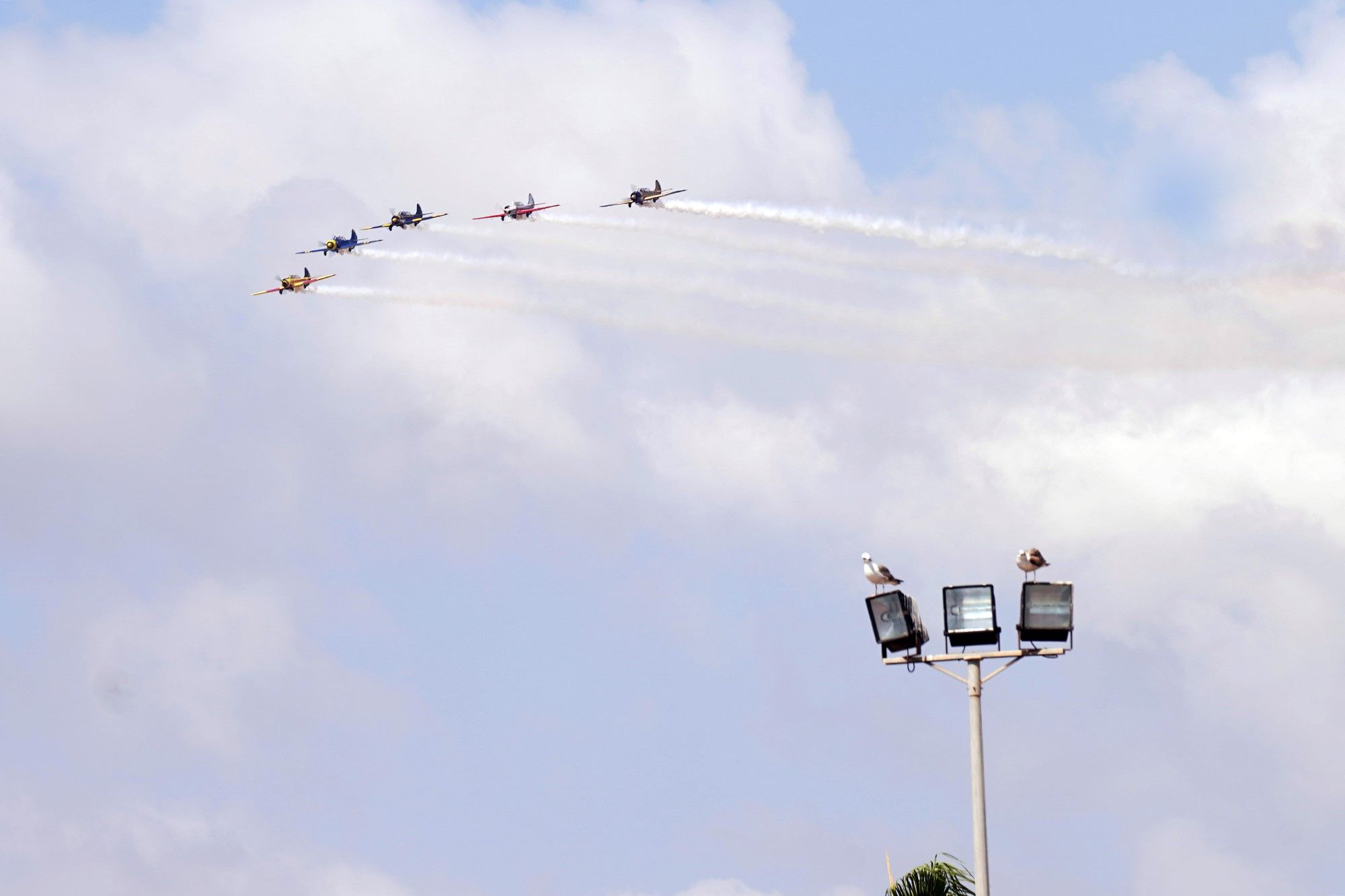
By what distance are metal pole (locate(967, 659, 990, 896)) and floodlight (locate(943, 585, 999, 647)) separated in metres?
2.00

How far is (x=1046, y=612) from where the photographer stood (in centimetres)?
6222

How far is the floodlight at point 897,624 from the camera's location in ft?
211

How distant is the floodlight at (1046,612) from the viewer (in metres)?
62.1

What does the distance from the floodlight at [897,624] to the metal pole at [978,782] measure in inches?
150

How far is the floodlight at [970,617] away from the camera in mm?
62688

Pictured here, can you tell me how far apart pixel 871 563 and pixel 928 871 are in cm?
993

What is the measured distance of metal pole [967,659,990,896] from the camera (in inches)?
2312

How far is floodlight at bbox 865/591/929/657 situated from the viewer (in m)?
64.4

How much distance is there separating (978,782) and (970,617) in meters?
5.70

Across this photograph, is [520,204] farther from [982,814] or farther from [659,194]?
[982,814]

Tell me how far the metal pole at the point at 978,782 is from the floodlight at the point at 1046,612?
96.4 inches

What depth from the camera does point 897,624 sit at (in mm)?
64500

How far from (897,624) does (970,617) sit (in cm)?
259

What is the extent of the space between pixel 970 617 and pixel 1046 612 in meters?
2.32
